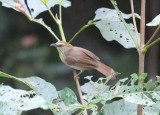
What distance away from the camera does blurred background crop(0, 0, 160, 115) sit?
15.6 feet

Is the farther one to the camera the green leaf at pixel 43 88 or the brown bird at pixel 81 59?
the brown bird at pixel 81 59

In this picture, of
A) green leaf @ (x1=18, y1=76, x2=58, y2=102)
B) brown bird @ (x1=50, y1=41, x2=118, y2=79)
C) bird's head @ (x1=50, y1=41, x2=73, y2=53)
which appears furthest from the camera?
brown bird @ (x1=50, y1=41, x2=118, y2=79)

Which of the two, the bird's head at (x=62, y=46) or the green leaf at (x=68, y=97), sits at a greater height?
the bird's head at (x=62, y=46)

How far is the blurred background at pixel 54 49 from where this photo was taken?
477cm

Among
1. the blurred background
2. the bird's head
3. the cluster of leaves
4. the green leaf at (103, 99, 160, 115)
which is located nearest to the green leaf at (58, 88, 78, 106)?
the cluster of leaves

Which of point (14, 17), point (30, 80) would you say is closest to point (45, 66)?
point (14, 17)

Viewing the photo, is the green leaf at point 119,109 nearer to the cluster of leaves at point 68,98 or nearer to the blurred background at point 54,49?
the cluster of leaves at point 68,98

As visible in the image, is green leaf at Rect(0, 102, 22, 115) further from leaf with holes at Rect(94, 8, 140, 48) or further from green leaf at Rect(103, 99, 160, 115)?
leaf with holes at Rect(94, 8, 140, 48)

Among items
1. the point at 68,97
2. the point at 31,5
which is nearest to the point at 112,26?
the point at 31,5

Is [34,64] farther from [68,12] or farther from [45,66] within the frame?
[68,12]

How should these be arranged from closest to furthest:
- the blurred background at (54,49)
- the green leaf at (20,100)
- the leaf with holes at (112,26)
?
the green leaf at (20,100)
the leaf with holes at (112,26)
the blurred background at (54,49)

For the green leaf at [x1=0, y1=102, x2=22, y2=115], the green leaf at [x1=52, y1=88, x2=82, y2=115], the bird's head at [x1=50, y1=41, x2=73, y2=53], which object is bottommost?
the green leaf at [x1=52, y1=88, x2=82, y2=115]

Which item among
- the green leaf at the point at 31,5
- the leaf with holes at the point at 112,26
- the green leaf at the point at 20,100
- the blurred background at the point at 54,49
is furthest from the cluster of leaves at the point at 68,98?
the blurred background at the point at 54,49

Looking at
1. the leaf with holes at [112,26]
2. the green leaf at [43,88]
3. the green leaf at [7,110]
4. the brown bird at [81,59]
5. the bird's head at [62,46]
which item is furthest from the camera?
the brown bird at [81,59]
